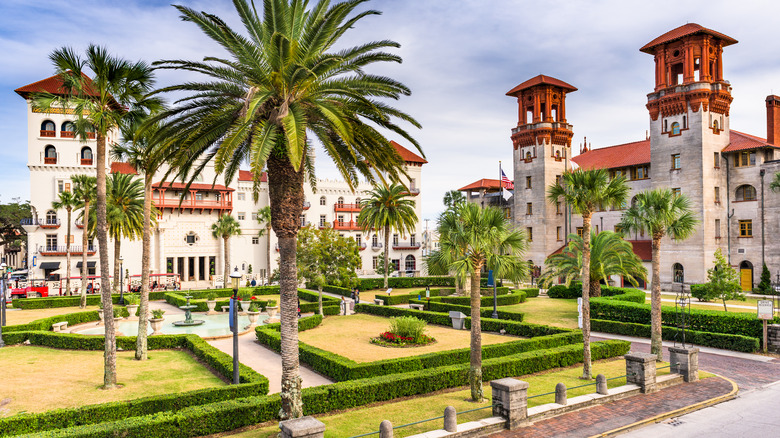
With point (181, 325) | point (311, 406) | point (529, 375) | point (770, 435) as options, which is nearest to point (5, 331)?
point (181, 325)

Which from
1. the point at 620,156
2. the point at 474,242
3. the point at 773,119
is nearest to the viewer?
the point at 474,242

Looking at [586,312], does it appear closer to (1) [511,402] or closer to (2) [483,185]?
(1) [511,402]

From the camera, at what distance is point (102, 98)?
18.0 m

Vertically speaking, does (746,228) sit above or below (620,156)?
below

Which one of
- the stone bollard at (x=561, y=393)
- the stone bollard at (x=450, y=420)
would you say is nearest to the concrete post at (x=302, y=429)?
the stone bollard at (x=450, y=420)

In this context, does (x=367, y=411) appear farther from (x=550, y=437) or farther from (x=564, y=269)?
(x=564, y=269)

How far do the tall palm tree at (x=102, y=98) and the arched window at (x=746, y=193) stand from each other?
5307 centimetres

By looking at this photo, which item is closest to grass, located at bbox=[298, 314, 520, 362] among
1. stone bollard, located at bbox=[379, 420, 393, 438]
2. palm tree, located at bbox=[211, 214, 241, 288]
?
stone bollard, located at bbox=[379, 420, 393, 438]

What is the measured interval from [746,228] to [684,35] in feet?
66.3

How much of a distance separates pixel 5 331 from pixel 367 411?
2326 cm

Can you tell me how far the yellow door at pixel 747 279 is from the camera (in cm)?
4633

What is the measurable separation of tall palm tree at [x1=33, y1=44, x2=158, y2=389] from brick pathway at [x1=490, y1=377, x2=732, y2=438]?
1437 cm

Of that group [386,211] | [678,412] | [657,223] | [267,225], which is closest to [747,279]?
[657,223]

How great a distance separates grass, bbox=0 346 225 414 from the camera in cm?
1583
